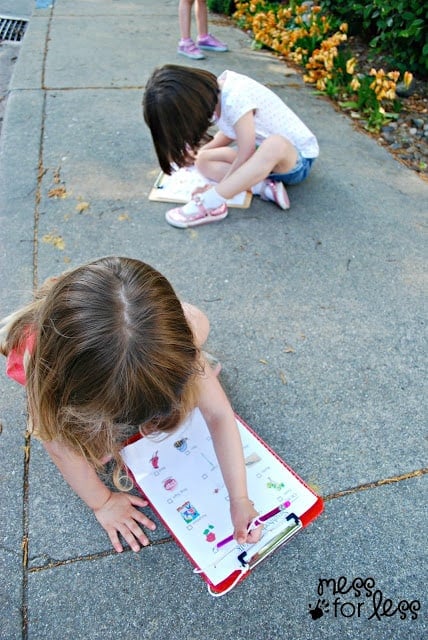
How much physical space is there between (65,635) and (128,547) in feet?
0.72

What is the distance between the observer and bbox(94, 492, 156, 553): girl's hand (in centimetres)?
122

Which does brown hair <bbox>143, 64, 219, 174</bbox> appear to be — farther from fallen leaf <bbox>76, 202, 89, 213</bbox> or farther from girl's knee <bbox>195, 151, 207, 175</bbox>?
fallen leaf <bbox>76, 202, 89, 213</bbox>

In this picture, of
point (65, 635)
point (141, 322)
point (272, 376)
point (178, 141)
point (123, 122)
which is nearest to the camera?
point (141, 322)

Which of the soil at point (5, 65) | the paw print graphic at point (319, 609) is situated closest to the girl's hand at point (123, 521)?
the paw print graphic at point (319, 609)

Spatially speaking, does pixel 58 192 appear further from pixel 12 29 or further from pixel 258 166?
pixel 12 29

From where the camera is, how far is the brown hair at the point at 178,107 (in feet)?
6.11

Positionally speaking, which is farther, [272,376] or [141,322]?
[272,376]

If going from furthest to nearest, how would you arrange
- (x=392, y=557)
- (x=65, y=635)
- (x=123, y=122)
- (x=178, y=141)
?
(x=123, y=122)
(x=178, y=141)
(x=392, y=557)
(x=65, y=635)

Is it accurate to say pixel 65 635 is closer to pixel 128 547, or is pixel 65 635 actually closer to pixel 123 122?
pixel 128 547

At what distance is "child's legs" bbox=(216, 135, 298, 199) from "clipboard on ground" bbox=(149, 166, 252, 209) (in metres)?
0.12

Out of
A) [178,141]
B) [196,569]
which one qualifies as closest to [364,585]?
[196,569]

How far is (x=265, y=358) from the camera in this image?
165 centimetres

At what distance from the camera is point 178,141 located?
1.95 meters

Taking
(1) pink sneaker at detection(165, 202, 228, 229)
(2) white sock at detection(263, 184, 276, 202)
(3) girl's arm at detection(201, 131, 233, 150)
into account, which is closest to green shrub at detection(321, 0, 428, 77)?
(3) girl's arm at detection(201, 131, 233, 150)
